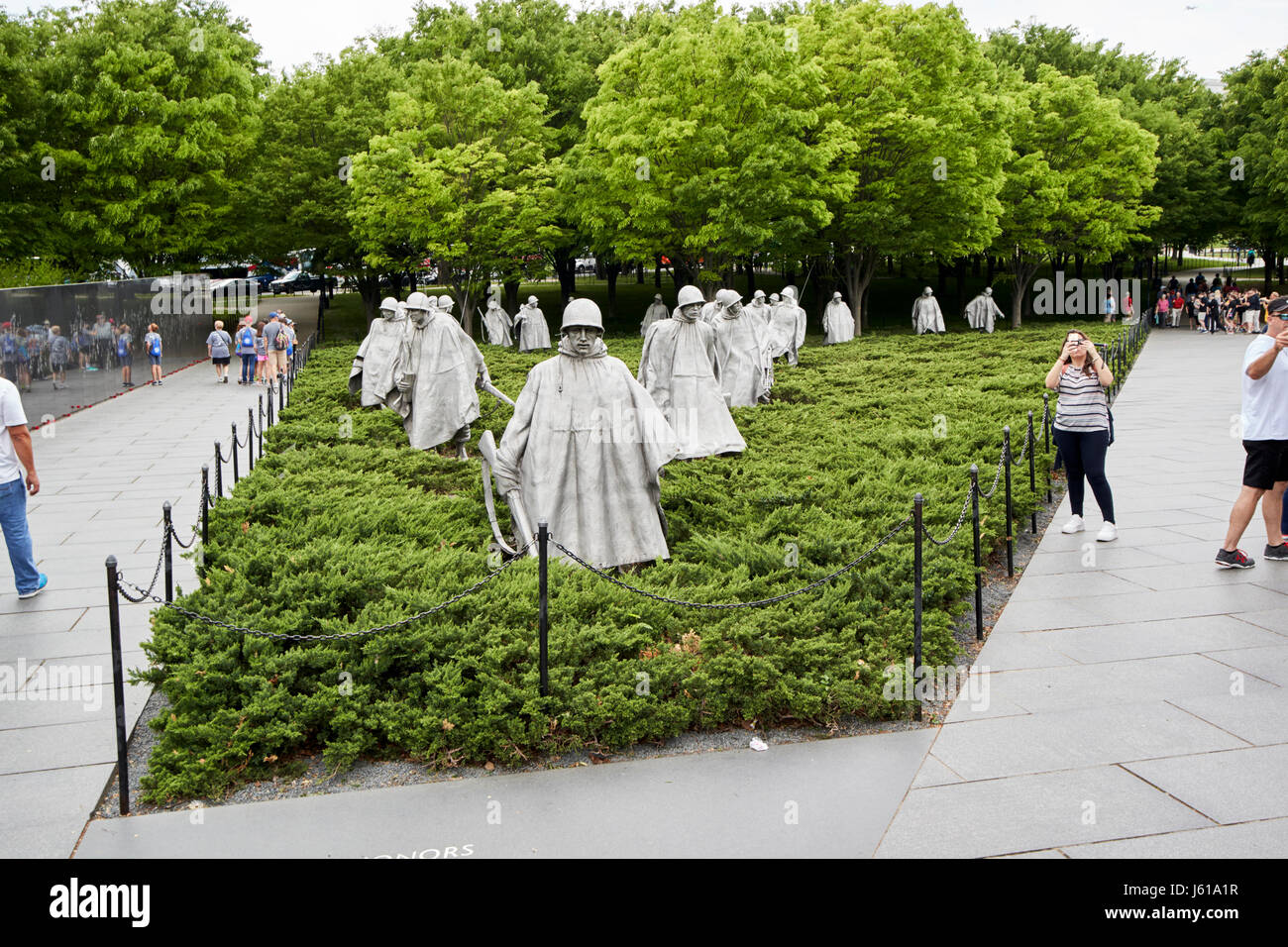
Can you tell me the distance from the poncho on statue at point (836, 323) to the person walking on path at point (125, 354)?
1847 centimetres

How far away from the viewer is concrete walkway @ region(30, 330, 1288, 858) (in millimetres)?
4508

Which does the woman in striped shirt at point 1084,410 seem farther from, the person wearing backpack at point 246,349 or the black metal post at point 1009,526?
the person wearing backpack at point 246,349

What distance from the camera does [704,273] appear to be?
104 feet

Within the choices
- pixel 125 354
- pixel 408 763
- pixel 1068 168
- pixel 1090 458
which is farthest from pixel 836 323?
pixel 408 763

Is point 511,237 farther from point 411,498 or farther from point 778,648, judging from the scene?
point 778,648

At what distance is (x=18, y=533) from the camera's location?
8109mm

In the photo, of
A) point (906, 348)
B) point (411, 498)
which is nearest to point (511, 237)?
point (906, 348)

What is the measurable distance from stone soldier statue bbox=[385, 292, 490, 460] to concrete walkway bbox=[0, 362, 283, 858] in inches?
95.7

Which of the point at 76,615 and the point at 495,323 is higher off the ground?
the point at 495,323

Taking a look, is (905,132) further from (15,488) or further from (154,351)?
(15,488)

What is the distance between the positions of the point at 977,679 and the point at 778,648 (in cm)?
115

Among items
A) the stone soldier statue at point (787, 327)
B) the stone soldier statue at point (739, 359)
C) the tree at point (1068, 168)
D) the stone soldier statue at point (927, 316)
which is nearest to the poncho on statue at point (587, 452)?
the stone soldier statue at point (739, 359)

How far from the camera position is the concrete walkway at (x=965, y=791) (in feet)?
14.8

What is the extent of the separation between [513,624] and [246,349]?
67.6 ft
